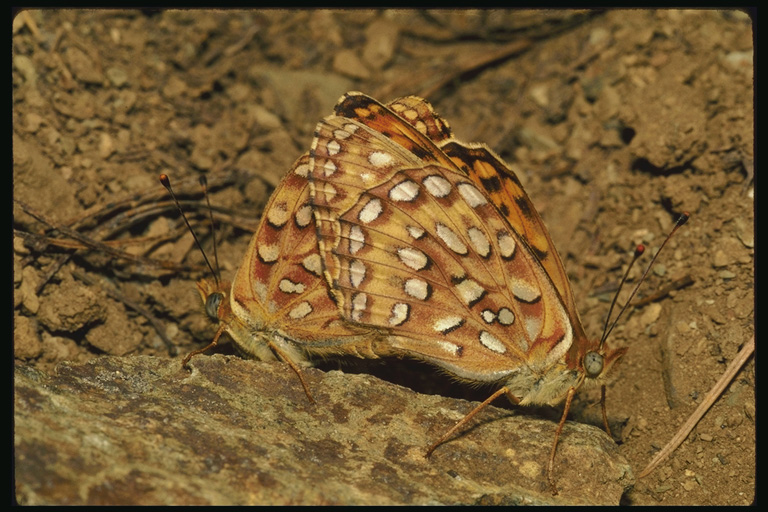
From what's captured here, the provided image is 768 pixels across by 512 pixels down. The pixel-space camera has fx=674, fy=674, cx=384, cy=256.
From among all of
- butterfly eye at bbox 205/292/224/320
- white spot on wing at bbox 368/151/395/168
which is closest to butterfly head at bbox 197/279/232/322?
butterfly eye at bbox 205/292/224/320

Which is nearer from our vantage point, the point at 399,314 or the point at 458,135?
the point at 399,314

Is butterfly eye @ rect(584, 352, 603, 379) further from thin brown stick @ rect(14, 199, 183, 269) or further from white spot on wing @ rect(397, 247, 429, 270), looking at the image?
thin brown stick @ rect(14, 199, 183, 269)

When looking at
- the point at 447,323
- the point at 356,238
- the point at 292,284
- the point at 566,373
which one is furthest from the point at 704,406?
the point at 292,284

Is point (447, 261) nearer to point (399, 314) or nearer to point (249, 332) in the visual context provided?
point (399, 314)

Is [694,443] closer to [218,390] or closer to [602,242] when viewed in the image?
[602,242]

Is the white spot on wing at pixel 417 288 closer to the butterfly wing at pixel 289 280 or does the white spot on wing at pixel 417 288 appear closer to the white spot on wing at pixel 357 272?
the white spot on wing at pixel 357 272

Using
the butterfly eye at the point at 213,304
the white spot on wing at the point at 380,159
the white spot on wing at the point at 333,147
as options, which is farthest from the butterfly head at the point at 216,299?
the white spot on wing at the point at 380,159
